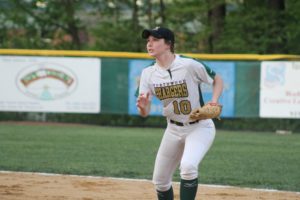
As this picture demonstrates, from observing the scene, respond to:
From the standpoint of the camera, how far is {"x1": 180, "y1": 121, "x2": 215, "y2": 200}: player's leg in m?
6.23

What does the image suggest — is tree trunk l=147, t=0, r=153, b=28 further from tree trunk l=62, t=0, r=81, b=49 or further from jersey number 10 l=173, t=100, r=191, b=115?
jersey number 10 l=173, t=100, r=191, b=115

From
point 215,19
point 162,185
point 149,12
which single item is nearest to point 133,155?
point 162,185

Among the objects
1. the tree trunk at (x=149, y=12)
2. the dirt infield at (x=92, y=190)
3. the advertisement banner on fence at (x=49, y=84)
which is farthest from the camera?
the tree trunk at (x=149, y=12)

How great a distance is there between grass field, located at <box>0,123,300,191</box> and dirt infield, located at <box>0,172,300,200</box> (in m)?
0.56

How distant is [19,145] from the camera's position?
44.1 feet

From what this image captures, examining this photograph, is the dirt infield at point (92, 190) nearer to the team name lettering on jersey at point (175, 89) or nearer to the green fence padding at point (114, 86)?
the team name lettering on jersey at point (175, 89)

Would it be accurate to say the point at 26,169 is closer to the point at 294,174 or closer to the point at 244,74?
the point at 294,174

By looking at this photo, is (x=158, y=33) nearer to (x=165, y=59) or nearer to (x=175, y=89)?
(x=165, y=59)

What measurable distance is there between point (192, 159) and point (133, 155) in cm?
601

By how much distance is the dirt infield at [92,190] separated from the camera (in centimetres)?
817

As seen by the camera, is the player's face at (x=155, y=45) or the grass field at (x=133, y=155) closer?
the player's face at (x=155, y=45)

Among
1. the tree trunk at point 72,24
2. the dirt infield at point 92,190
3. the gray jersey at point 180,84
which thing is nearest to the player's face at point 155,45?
the gray jersey at point 180,84

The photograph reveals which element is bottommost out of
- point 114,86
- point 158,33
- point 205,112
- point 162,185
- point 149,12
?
point 114,86

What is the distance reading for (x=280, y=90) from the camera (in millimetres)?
17344
